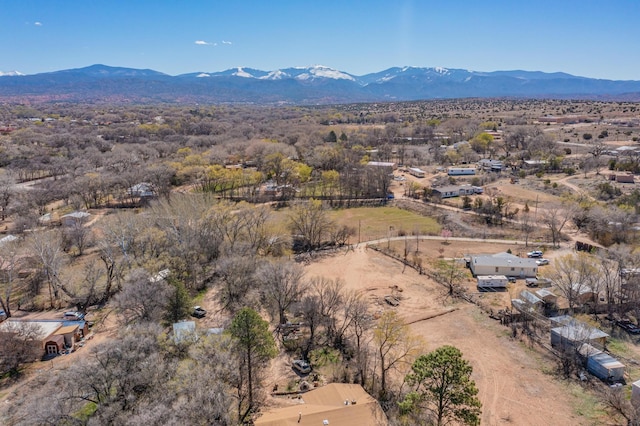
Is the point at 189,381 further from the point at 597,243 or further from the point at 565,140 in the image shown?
the point at 565,140

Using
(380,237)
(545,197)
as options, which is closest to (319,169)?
(380,237)

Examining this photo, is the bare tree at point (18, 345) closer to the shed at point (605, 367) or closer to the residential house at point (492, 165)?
the shed at point (605, 367)

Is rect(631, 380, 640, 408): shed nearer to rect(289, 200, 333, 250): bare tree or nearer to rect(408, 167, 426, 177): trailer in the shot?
rect(289, 200, 333, 250): bare tree

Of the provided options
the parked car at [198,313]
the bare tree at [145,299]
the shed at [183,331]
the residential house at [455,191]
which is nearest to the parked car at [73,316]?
the bare tree at [145,299]

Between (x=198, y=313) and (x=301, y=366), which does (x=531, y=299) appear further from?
(x=198, y=313)

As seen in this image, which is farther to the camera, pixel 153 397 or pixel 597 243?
pixel 597 243

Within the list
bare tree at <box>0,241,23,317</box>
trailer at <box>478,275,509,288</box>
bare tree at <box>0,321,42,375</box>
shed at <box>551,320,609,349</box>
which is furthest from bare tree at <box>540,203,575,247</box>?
bare tree at <box>0,241,23,317</box>
